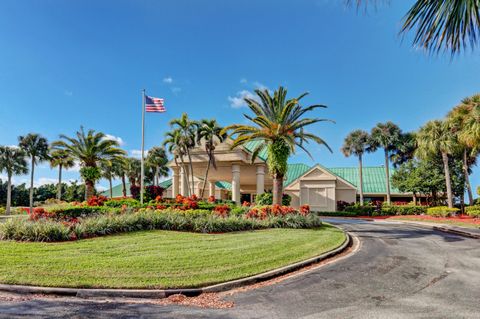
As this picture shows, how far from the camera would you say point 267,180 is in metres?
41.6

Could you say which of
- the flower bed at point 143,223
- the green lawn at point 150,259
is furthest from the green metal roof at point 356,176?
the green lawn at point 150,259

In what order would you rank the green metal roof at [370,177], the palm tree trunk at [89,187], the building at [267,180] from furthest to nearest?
the green metal roof at [370,177] < the building at [267,180] < the palm tree trunk at [89,187]

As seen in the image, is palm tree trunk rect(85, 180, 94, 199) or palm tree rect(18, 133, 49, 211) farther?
palm tree rect(18, 133, 49, 211)

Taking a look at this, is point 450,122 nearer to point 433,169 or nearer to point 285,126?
point 433,169

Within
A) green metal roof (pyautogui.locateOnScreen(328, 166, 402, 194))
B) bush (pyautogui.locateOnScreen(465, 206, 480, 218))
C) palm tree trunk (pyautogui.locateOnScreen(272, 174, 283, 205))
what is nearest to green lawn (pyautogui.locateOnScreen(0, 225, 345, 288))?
palm tree trunk (pyautogui.locateOnScreen(272, 174, 283, 205))

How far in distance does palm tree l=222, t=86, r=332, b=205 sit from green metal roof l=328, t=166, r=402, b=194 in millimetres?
26538

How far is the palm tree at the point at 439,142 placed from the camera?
29.8 m

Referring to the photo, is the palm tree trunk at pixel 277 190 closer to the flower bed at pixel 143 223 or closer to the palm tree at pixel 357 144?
the flower bed at pixel 143 223

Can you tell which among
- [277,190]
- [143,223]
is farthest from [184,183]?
[143,223]

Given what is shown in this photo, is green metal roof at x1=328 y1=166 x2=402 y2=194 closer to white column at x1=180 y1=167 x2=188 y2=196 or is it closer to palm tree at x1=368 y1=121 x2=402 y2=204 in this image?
palm tree at x1=368 y1=121 x2=402 y2=204

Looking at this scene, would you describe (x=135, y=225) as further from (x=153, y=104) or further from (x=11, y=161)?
(x=11, y=161)

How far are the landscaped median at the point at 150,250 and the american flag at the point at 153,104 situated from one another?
11567 millimetres

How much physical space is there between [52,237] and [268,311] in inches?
361

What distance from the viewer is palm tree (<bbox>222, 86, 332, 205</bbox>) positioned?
19062 millimetres
